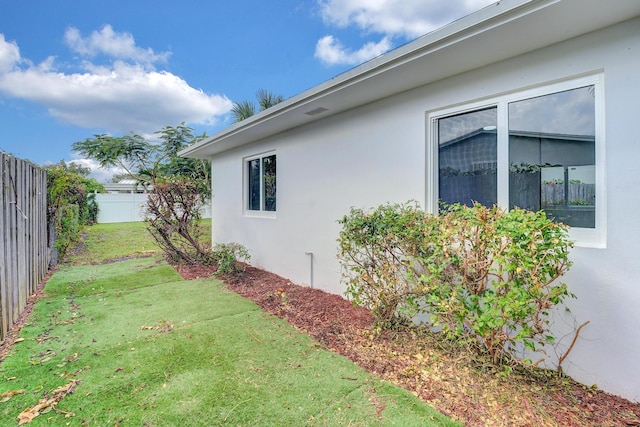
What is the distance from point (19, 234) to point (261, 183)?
167 inches

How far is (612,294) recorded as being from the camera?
245 centimetres

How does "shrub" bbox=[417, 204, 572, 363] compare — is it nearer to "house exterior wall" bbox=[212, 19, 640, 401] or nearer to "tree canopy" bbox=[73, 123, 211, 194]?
"house exterior wall" bbox=[212, 19, 640, 401]

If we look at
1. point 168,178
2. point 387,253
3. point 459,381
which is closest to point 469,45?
point 387,253

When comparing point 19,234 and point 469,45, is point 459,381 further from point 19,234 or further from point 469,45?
point 19,234

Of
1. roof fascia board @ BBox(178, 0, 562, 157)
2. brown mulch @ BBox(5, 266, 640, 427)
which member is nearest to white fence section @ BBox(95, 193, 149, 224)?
brown mulch @ BBox(5, 266, 640, 427)

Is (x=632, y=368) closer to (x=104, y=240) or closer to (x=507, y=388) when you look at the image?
(x=507, y=388)

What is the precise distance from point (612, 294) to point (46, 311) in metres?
6.81

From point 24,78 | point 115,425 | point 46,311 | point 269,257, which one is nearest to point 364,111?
point 269,257

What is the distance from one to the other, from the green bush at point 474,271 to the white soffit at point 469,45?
147cm

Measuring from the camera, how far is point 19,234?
14.2 feet

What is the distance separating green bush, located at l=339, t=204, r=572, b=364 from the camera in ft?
7.38

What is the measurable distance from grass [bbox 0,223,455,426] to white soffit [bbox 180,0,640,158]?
307 cm

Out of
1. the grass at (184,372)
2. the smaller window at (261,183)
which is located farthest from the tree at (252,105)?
the grass at (184,372)

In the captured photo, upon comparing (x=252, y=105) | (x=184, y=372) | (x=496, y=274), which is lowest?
(x=184, y=372)
